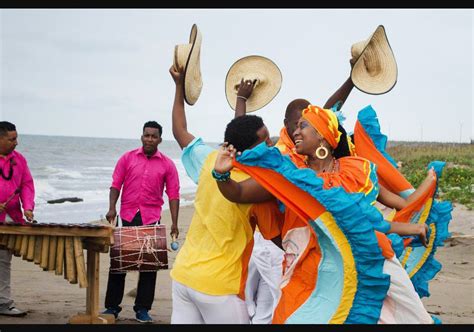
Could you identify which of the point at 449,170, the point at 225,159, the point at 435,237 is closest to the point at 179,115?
the point at 225,159

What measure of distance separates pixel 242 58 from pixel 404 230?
2.76 m

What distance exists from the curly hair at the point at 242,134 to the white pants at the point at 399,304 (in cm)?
118

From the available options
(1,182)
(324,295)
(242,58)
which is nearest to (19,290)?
(1,182)

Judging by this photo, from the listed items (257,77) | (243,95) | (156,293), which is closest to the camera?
(243,95)

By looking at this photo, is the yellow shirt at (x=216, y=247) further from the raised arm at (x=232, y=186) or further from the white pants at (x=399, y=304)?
the white pants at (x=399, y=304)

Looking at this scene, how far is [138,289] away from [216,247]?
12.6 ft

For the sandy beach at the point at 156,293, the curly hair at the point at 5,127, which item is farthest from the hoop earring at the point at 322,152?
the curly hair at the point at 5,127

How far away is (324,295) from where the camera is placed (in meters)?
4.98

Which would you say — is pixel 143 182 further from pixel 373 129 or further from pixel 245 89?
pixel 373 129

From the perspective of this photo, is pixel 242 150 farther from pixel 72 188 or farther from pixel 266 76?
pixel 72 188

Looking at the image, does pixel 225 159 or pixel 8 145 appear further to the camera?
pixel 8 145

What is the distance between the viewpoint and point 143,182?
8.91m

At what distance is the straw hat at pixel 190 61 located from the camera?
19.1ft

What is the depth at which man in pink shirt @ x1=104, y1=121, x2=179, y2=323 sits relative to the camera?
8.76 m
